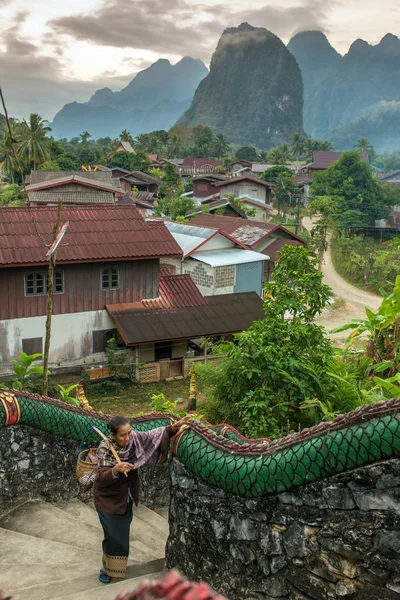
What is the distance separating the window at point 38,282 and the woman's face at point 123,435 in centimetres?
1333

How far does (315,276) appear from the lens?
10.5 m

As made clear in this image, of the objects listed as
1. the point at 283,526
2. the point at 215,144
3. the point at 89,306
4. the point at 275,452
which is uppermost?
the point at 215,144

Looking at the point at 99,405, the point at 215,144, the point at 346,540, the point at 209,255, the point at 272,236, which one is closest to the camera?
the point at 346,540

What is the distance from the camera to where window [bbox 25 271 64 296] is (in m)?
16.9

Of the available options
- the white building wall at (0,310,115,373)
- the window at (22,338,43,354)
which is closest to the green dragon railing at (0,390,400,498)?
the white building wall at (0,310,115,373)

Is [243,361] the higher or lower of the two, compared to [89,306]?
higher

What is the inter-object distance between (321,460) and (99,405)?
1387 cm

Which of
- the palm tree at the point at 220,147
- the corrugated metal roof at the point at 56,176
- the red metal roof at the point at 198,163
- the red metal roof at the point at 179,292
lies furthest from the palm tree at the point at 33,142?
the palm tree at the point at 220,147

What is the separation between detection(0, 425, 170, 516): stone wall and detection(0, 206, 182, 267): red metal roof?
35.9ft

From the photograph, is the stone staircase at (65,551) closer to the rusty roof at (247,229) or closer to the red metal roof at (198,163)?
the rusty roof at (247,229)

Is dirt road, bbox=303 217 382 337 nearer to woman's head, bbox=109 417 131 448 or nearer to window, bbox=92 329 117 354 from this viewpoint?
window, bbox=92 329 117 354

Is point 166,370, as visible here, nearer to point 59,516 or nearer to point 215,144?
point 59,516

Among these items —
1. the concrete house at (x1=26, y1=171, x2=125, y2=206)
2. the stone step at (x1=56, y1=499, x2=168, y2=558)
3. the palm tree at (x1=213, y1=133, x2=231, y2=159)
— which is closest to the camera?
the stone step at (x1=56, y1=499, x2=168, y2=558)

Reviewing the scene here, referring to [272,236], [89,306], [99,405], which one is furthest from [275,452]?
[272,236]
